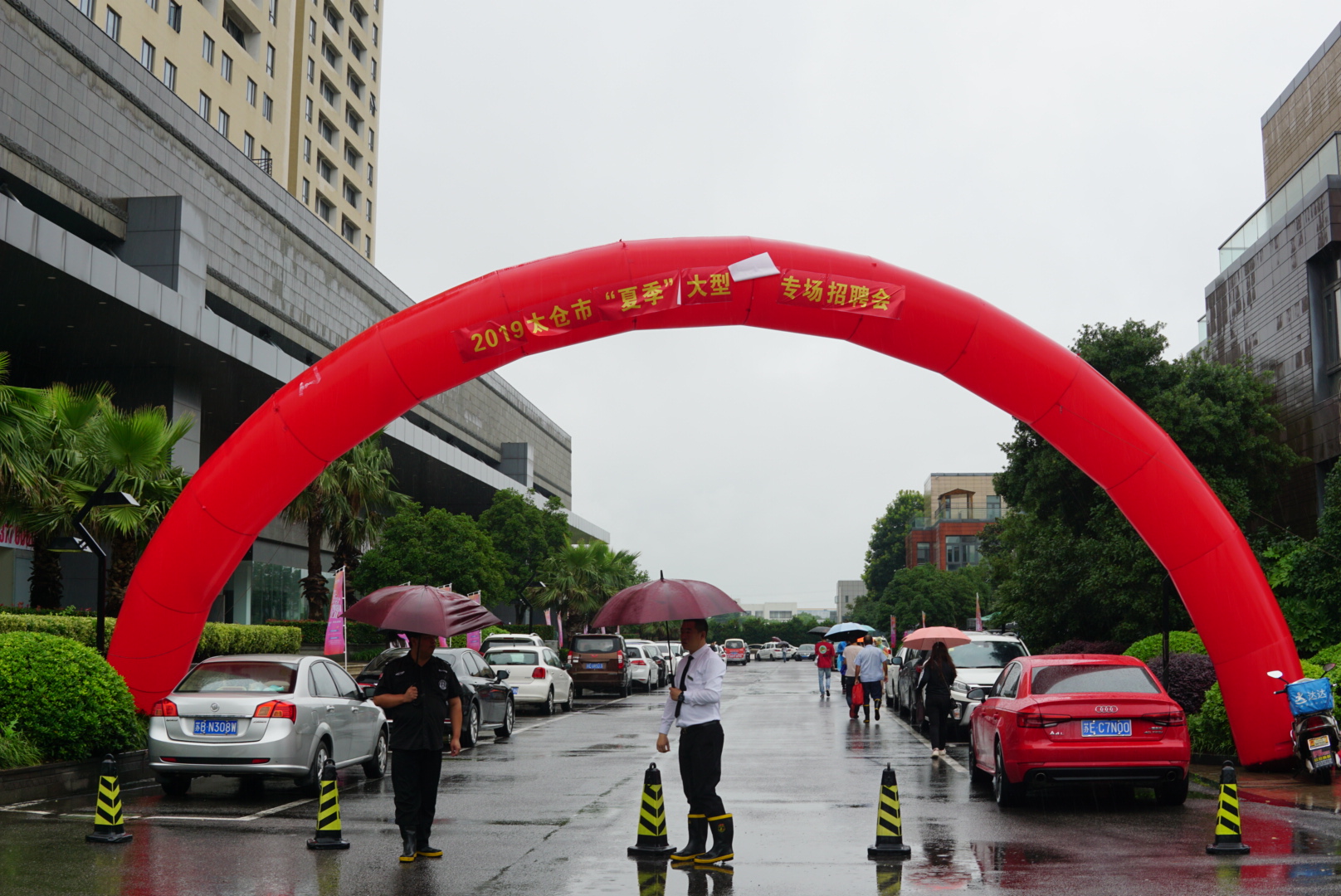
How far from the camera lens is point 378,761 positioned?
14922 millimetres

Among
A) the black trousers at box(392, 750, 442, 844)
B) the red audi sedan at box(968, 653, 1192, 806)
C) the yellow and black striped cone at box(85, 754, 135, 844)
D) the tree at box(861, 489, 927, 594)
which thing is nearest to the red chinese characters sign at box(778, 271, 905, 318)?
the red audi sedan at box(968, 653, 1192, 806)

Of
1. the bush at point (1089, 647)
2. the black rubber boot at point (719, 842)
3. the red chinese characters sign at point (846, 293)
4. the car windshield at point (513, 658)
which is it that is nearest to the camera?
the black rubber boot at point (719, 842)

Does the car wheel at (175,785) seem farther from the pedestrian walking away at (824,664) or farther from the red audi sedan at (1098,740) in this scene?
the pedestrian walking away at (824,664)

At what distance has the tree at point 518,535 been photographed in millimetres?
53394

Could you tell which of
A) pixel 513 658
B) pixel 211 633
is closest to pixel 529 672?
pixel 513 658

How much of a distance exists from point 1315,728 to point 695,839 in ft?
26.7

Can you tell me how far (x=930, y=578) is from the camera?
278 feet

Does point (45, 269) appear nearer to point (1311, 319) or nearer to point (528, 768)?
point (528, 768)

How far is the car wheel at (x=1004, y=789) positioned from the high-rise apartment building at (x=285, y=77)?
36608 millimetres

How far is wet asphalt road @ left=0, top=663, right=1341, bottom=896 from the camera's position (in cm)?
830

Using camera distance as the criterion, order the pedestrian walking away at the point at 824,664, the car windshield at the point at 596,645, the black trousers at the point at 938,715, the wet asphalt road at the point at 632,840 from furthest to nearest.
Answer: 1. the car windshield at the point at 596,645
2. the pedestrian walking away at the point at 824,664
3. the black trousers at the point at 938,715
4. the wet asphalt road at the point at 632,840

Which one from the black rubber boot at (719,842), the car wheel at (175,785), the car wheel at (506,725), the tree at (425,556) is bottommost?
the car wheel at (506,725)

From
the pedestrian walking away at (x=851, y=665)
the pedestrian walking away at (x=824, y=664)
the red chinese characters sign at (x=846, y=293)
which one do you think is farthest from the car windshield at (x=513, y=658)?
the red chinese characters sign at (x=846, y=293)

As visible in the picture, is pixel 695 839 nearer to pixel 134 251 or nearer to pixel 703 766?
pixel 703 766
